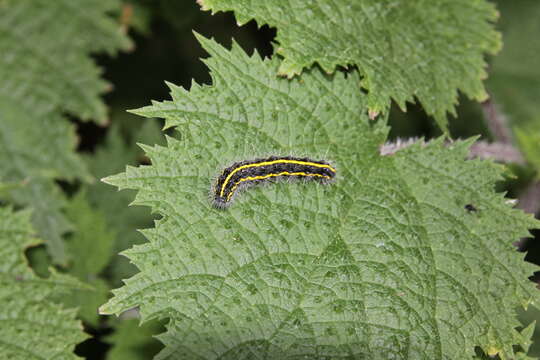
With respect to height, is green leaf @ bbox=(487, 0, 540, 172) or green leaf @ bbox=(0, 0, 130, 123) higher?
green leaf @ bbox=(487, 0, 540, 172)

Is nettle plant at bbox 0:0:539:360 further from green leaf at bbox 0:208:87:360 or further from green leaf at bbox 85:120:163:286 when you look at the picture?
green leaf at bbox 85:120:163:286

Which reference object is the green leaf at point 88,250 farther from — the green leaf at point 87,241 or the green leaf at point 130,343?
the green leaf at point 130,343

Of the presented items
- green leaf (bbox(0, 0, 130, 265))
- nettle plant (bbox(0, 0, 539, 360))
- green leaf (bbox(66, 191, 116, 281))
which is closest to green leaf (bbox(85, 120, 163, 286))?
green leaf (bbox(66, 191, 116, 281))

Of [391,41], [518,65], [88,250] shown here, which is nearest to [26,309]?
[88,250]

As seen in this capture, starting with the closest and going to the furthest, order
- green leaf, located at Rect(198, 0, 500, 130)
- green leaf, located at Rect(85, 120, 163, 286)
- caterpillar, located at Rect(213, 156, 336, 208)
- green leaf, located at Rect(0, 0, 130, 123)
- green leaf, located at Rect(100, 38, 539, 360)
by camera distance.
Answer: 1. green leaf, located at Rect(100, 38, 539, 360)
2. caterpillar, located at Rect(213, 156, 336, 208)
3. green leaf, located at Rect(198, 0, 500, 130)
4. green leaf, located at Rect(0, 0, 130, 123)
5. green leaf, located at Rect(85, 120, 163, 286)

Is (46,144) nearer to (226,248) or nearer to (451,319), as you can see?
(226,248)

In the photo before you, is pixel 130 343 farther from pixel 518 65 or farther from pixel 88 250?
pixel 518 65

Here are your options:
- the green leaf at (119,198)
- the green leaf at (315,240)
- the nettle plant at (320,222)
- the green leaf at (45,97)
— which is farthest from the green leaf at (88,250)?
the green leaf at (315,240)

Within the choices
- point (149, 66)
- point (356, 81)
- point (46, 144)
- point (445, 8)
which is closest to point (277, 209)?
point (356, 81)
